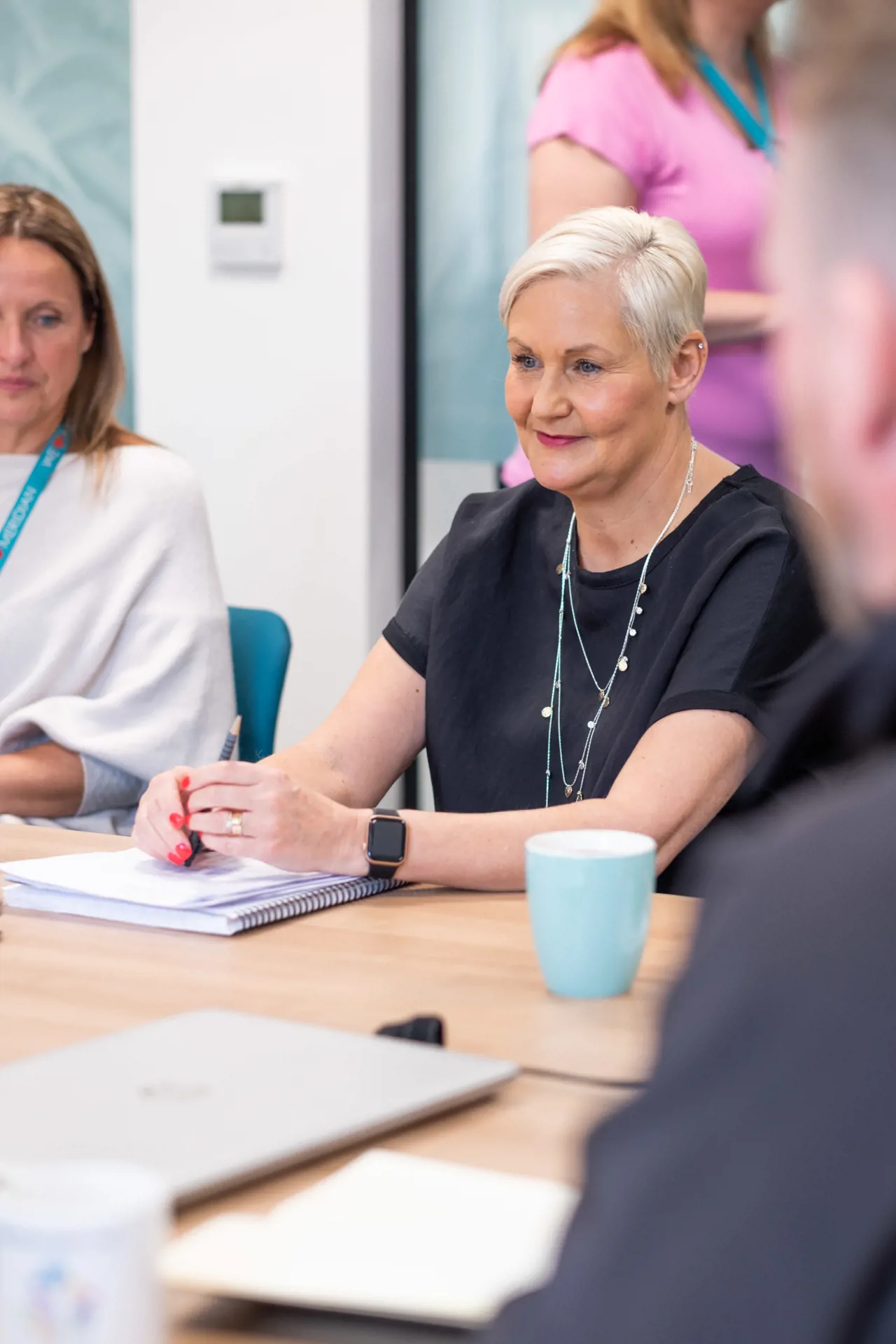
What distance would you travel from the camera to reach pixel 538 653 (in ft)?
6.61

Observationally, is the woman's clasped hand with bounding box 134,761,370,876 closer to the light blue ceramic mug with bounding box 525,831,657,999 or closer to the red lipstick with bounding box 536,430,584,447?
the light blue ceramic mug with bounding box 525,831,657,999

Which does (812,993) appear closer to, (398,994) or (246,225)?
(398,994)

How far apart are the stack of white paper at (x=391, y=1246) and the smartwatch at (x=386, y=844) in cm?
71

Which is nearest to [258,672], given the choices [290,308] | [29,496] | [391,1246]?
[29,496]

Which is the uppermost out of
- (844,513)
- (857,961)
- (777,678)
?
(844,513)

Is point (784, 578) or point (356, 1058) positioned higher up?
point (784, 578)

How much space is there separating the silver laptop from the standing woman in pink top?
5.73 ft

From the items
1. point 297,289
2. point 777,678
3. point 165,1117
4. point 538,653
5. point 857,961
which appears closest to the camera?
point 857,961

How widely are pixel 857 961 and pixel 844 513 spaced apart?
14 cm

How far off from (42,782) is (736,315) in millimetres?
1206

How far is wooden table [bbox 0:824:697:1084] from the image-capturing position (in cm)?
118

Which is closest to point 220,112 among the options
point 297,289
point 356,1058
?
point 297,289

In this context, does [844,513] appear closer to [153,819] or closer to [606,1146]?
[606,1146]

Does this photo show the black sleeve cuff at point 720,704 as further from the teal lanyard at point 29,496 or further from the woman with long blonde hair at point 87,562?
the teal lanyard at point 29,496
